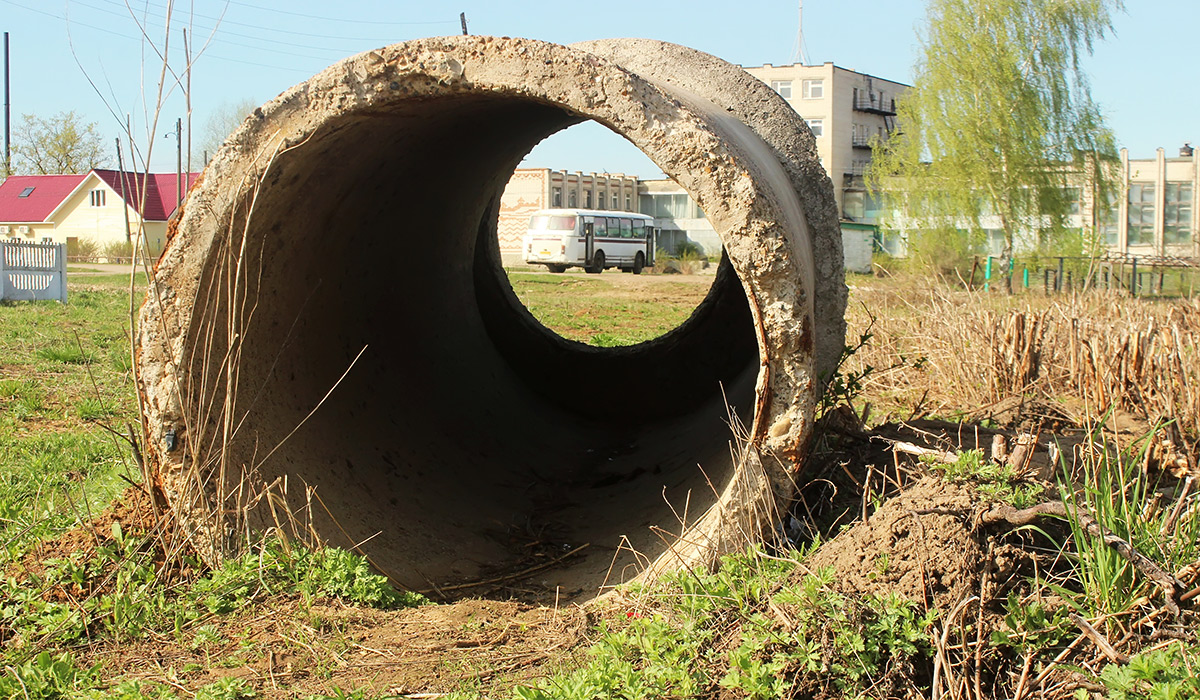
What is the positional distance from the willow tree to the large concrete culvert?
18.3 metres

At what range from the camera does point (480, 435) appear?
5754mm

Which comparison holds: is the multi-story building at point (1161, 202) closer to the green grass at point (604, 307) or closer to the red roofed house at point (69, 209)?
the green grass at point (604, 307)

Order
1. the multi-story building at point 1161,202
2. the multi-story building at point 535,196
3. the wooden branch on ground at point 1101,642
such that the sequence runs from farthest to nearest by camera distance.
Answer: the multi-story building at point 535,196, the multi-story building at point 1161,202, the wooden branch on ground at point 1101,642

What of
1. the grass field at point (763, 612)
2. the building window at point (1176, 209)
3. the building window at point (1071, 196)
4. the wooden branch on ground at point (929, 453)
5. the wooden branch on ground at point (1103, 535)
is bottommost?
the grass field at point (763, 612)

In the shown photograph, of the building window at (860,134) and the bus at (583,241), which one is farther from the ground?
the building window at (860,134)

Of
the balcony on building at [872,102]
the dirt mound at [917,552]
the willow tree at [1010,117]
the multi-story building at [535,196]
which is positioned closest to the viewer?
the dirt mound at [917,552]

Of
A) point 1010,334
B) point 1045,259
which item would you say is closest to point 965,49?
point 1045,259

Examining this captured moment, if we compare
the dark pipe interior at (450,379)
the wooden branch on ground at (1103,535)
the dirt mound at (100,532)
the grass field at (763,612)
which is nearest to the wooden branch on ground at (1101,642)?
the grass field at (763,612)

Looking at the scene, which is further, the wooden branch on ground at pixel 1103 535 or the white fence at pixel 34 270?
the white fence at pixel 34 270

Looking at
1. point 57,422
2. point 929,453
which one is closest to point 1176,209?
point 929,453

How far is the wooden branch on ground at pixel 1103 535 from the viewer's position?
282cm

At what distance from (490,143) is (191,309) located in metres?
2.89

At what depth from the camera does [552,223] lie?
31859 mm

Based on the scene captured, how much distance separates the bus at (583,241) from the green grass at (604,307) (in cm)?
306
